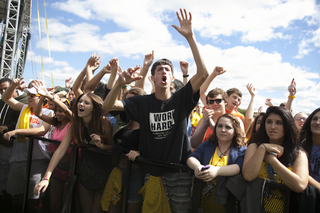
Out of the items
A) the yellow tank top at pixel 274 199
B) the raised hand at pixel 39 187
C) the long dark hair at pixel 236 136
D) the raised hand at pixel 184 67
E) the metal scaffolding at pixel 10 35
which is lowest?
the raised hand at pixel 39 187

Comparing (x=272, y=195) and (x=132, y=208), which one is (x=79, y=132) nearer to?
(x=132, y=208)

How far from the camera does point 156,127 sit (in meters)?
2.29

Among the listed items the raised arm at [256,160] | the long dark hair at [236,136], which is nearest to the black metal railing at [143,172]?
the raised arm at [256,160]

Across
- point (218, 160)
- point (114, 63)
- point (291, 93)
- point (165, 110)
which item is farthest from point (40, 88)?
point (291, 93)

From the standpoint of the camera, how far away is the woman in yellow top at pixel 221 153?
6.15 ft

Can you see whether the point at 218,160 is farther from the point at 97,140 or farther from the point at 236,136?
the point at 97,140

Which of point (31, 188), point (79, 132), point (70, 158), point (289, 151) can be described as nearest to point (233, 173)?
point (289, 151)

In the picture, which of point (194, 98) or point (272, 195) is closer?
point (272, 195)

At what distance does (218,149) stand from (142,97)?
1.00 metres

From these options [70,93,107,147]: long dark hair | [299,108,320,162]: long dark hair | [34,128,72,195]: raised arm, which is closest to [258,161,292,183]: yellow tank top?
[299,108,320,162]: long dark hair

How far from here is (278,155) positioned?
1.78 m

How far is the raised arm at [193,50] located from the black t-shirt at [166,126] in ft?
0.30

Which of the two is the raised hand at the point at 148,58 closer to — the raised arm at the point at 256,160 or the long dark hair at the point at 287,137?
the long dark hair at the point at 287,137

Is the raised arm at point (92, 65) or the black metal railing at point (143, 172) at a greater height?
the raised arm at point (92, 65)
